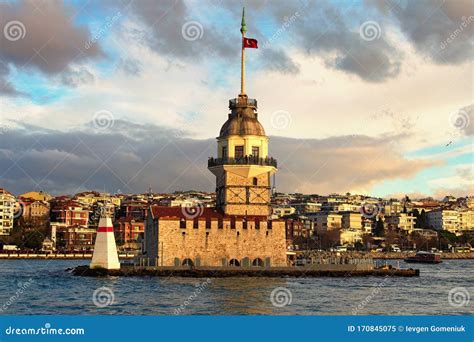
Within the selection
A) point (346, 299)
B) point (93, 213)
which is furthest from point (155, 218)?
point (93, 213)

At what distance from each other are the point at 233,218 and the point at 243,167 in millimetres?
3534

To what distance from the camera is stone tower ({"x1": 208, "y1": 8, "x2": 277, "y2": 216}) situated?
167ft

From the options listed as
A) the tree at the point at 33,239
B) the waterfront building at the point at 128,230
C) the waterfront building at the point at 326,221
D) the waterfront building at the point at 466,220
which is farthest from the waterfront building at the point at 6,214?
the waterfront building at the point at 466,220

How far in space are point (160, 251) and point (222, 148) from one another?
8.46m

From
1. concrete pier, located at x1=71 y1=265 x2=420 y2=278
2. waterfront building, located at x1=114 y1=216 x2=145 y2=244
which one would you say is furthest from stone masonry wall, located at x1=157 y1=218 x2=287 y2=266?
waterfront building, located at x1=114 y1=216 x2=145 y2=244

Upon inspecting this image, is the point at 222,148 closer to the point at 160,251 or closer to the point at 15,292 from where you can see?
the point at 160,251

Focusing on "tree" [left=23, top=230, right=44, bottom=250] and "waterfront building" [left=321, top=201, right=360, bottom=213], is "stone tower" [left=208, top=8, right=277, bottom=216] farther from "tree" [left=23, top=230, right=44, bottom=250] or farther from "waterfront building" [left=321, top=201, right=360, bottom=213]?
"waterfront building" [left=321, top=201, right=360, bottom=213]

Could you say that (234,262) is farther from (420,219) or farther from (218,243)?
(420,219)

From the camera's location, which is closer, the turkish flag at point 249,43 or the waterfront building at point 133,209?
the turkish flag at point 249,43

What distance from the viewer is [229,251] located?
49.0 meters

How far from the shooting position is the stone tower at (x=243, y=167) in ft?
167

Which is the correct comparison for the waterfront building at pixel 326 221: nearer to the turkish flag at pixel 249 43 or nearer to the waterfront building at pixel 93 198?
the waterfront building at pixel 93 198

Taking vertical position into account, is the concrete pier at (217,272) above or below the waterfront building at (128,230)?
below

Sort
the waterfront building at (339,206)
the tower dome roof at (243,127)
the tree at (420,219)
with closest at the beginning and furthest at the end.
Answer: the tower dome roof at (243,127)
the tree at (420,219)
the waterfront building at (339,206)
